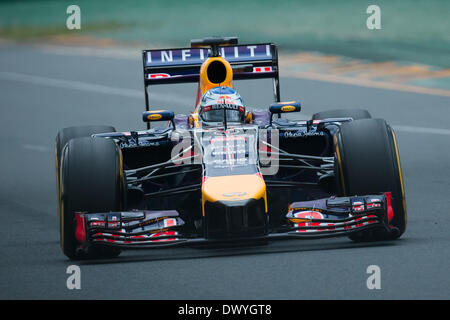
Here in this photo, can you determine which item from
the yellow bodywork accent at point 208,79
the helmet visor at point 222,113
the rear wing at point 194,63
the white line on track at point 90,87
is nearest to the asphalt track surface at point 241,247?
the white line on track at point 90,87


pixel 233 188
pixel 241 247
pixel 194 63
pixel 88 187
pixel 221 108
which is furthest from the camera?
pixel 194 63

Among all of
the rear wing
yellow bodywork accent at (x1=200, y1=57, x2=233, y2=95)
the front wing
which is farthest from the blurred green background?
the front wing

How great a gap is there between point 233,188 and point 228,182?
114mm

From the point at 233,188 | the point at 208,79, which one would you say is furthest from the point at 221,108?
the point at 233,188

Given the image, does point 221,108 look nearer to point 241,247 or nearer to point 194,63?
point 241,247

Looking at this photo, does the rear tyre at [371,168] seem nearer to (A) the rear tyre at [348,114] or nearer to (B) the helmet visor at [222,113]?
(B) the helmet visor at [222,113]

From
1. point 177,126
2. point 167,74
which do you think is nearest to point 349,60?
point 167,74

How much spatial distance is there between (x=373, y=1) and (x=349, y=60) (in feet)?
24.1

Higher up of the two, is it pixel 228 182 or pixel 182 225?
pixel 228 182

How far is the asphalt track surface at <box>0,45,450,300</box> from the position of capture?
8844 mm

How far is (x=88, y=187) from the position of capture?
10328mm

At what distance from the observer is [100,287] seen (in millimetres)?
9109

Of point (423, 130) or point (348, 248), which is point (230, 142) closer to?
point (348, 248)

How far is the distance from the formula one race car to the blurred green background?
14.1 m
